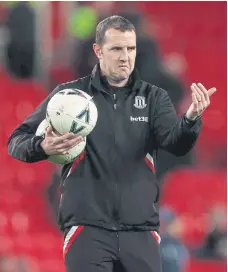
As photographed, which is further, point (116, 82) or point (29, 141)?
point (116, 82)

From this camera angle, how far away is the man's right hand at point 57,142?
4617 mm

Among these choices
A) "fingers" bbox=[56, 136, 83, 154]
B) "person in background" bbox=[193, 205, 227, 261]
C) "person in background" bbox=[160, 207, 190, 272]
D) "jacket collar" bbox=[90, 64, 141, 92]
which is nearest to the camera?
"fingers" bbox=[56, 136, 83, 154]

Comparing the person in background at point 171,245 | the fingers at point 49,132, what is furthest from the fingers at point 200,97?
the person in background at point 171,245

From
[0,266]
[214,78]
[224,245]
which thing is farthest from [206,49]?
[0,266]

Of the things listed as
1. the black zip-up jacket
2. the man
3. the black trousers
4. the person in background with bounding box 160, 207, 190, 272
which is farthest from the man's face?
the person in background with bounding box 160, 207, 190, 272

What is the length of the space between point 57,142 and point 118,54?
0.64m

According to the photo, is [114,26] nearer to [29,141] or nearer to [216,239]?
[29,141]

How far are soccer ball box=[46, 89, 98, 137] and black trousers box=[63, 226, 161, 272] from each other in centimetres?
52

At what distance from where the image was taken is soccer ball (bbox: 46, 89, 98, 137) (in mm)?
4707

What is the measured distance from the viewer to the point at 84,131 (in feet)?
15.5

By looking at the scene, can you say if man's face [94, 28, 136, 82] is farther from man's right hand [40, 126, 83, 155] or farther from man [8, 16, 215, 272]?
man's right hand [40, 126, 83, 155]

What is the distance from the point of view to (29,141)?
491 centimetres

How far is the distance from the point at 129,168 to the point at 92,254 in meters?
0.49

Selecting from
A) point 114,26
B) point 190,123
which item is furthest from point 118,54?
point 190,123
